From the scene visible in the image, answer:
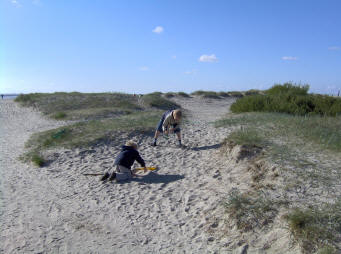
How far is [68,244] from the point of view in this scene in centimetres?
426

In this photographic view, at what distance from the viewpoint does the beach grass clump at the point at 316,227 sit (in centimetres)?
340

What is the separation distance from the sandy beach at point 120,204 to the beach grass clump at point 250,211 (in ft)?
0.66

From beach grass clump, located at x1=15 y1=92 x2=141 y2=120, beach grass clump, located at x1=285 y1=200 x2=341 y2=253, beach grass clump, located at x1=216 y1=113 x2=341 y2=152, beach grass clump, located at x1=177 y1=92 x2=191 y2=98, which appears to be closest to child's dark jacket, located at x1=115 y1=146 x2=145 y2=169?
beach grass clump, located at x1=216 y1=113 x2=341 y2=152

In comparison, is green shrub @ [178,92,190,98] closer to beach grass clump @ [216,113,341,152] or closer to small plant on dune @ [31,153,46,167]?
beach grass clump @ [216,113,341,152]

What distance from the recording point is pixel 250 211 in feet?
14.1

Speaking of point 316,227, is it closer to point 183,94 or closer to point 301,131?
point 301,131

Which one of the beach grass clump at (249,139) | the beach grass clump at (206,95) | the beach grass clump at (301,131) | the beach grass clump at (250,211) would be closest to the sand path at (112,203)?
the beach grass clump at (250,211)

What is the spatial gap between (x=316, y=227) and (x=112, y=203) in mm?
3456

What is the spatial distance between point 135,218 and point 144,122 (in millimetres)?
7170

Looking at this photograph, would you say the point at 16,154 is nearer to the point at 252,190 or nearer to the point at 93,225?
the point at 93,225

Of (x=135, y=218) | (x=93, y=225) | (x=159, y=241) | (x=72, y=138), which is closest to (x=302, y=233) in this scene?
(x=159, y=241)

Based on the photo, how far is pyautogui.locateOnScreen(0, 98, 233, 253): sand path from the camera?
4.26m

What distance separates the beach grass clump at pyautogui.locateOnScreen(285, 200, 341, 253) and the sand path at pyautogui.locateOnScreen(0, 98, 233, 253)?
961 mm

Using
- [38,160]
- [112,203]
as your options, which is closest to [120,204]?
[112,203]
